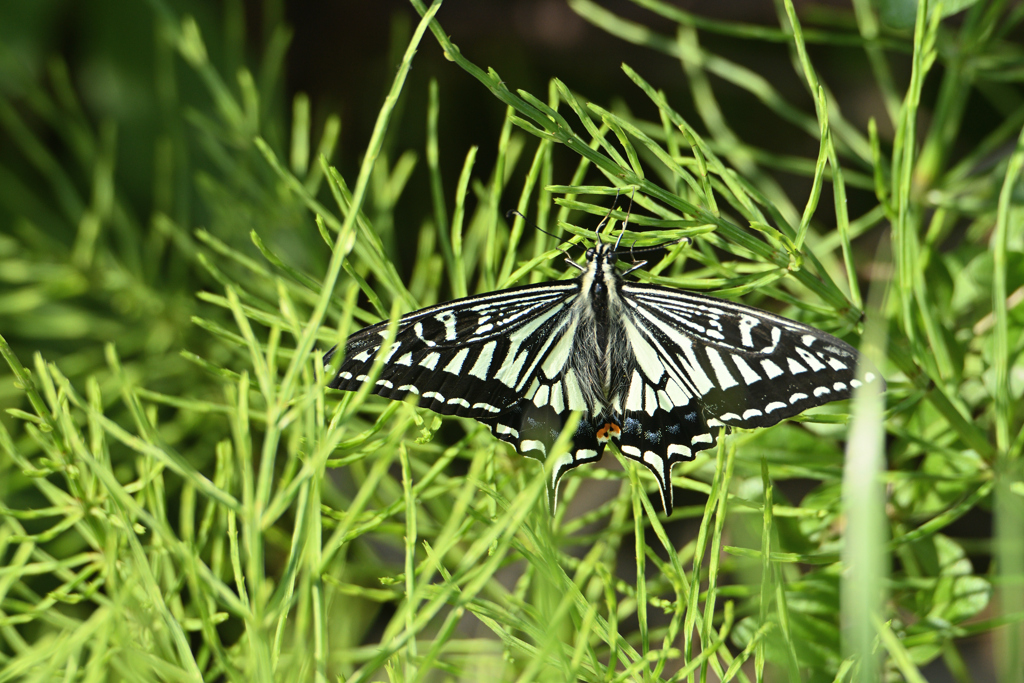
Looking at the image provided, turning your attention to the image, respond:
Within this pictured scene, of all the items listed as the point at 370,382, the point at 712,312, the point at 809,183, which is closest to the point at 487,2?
the point at 809,183

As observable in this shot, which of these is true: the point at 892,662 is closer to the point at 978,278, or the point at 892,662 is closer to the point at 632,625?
the point at 978,278

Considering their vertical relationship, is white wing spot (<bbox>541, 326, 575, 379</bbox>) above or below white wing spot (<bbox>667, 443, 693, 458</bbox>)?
above

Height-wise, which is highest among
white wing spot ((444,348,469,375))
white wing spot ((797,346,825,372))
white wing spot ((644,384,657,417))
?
white wing spot ((644,384,657,417))

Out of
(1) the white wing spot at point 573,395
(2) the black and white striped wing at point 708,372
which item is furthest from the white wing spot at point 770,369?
(1) the white wing spot at point 573,395

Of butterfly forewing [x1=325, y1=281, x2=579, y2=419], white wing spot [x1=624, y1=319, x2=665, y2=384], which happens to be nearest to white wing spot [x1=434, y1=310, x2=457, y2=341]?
butterfly forewing [x1=325, y1=281, x2=579, y2=419]

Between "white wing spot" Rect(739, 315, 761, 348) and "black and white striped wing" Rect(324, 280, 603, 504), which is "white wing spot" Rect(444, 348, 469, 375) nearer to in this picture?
"black and white striped wing" Rect(324, 280, 603, 504)

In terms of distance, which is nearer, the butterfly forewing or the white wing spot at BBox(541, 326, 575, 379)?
the butterfly forewing

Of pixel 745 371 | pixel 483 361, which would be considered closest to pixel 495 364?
pixel 483 361
